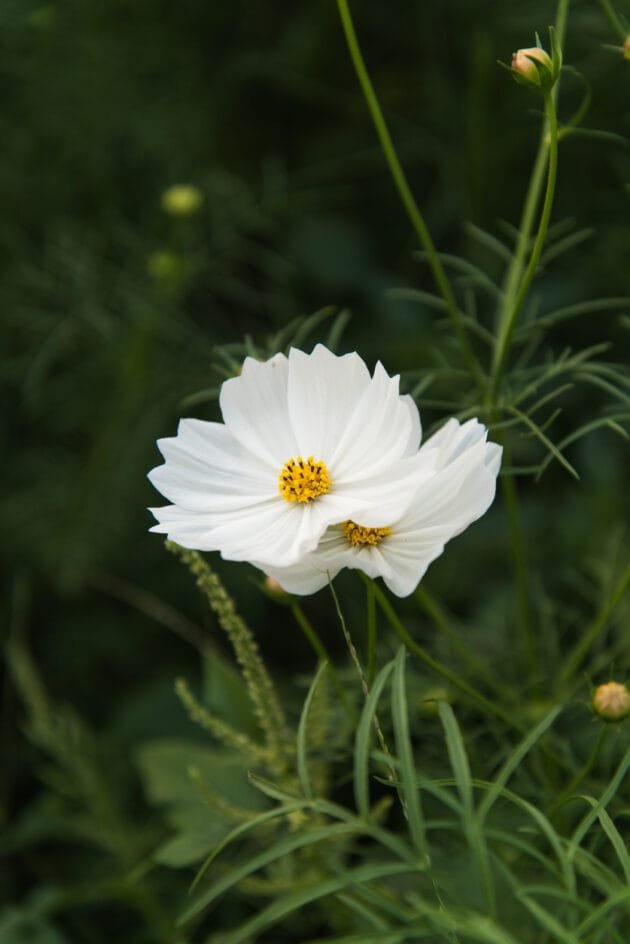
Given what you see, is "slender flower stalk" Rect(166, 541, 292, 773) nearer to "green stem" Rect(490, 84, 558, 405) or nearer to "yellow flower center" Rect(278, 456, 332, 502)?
"yellow flower center" Rect(278, 456, 332, 502)

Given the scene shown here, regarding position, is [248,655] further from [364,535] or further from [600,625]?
[600,625]

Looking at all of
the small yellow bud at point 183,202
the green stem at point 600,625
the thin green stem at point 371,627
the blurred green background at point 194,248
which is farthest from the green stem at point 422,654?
the small yellow bud at point 183,202

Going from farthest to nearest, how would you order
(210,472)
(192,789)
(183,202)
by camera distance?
(183,202) < (192,789) < (210,472)

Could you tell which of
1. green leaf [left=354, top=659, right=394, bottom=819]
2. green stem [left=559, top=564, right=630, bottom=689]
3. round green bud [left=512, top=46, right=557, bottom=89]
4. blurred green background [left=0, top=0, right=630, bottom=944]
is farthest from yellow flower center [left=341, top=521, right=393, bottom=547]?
blurred green background [left=0, top=0, right=630, bottom=944]

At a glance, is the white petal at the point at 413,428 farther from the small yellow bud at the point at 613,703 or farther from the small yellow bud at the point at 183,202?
the small yellow bud at the point at 183,202

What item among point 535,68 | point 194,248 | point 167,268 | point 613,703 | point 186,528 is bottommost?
point 613,703

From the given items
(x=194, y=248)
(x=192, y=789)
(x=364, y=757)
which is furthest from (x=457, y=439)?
(x=194, y=248)

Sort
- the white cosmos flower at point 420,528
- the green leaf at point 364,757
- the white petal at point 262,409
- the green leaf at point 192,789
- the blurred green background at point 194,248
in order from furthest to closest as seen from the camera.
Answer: the blurred green background at point 194,248 → the green leaf at point 192,789 → the white petal at point 262,409 → the white cosmos flower at point 420,528 → the green leaf at point 364,757

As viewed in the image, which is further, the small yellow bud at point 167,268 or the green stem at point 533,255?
the small yellow bud at point 167,268
